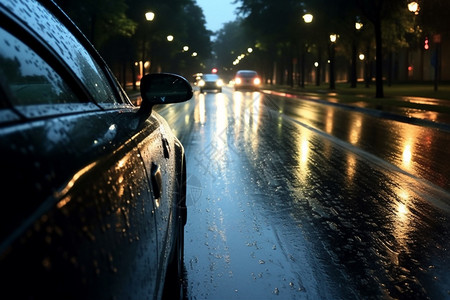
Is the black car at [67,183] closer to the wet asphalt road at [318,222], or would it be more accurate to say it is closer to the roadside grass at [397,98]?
the wet asphalt road at [318,222]

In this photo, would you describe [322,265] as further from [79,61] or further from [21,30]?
[21,30]

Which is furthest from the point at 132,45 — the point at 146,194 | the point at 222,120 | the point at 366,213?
the point at 146,194

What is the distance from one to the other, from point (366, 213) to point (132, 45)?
46883mm

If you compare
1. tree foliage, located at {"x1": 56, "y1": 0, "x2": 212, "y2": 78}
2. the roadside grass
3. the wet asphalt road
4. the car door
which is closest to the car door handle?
the car door

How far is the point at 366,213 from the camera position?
239 inches

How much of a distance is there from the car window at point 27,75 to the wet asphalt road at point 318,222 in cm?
185

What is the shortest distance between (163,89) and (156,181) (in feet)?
5.19

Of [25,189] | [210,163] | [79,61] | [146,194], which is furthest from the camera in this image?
[210,163]

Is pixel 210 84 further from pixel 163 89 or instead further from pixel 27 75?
pixel 27 75

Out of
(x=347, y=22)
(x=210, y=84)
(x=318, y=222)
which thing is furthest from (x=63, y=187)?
(x=210, y=84)

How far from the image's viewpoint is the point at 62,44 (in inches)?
95.0

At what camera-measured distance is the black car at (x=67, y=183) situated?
3.64ft

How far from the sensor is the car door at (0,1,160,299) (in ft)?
3.61

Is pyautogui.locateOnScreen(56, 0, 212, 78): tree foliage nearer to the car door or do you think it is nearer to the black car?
A: the black car
